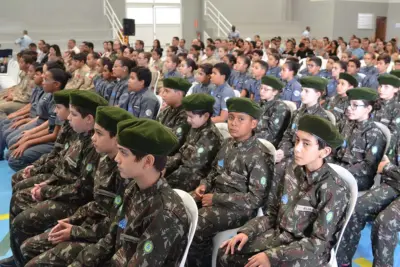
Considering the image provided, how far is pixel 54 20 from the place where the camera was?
14.5 metres

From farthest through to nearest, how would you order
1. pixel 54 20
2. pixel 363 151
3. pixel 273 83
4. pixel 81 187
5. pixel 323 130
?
pixel 54 20 → pixel 273 83 → pixel 363 151 → pixel 81 187 → pixel 323 130

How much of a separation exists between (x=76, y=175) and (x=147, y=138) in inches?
43.9

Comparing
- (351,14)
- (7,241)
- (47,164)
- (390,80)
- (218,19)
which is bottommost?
(7,241)

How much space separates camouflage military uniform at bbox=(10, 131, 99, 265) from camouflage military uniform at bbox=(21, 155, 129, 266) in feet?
0.63

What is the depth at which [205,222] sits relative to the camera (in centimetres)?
240

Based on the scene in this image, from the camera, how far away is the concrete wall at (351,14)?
56.0ft

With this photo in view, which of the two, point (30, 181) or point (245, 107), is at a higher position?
point (245, 107)

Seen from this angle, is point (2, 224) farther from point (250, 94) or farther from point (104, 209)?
point (250, 94)

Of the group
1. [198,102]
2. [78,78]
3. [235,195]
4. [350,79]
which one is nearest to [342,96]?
[350,79]

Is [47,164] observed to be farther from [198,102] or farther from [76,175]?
[198,102]

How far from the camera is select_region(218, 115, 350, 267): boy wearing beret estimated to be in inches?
76.5

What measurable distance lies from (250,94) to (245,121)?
11.7 ft

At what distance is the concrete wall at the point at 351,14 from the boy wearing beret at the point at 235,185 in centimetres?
1601

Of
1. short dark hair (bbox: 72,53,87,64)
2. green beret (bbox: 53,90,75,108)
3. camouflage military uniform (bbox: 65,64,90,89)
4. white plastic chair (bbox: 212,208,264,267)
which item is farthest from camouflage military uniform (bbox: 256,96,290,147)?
short dark hair (bbox: 72,53,87,64)
